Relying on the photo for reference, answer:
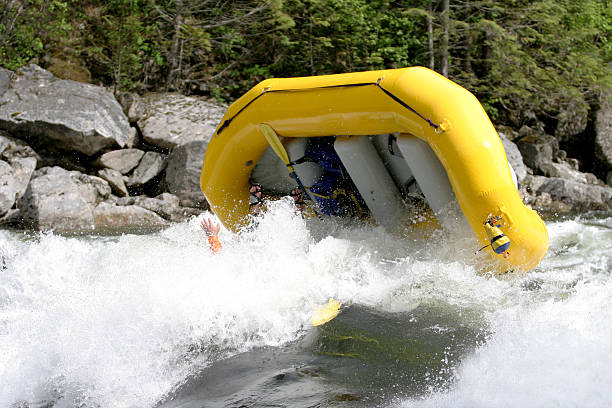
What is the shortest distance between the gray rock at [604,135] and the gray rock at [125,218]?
945 cm

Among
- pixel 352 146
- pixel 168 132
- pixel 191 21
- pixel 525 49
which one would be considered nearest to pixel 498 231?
pixel 352 146

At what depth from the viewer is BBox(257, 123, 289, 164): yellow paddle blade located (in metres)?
4.56

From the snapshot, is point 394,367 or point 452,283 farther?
point 452,283

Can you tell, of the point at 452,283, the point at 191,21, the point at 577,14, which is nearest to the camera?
the point at 452,283

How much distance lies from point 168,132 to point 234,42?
12.9ft

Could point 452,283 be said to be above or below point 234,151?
below

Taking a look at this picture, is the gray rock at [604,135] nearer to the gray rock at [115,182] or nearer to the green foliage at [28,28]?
the gray rock at [115,182]

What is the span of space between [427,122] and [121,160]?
21.8 feet

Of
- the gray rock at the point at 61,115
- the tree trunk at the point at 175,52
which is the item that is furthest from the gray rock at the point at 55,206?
the tree trunk at the point at 175,52

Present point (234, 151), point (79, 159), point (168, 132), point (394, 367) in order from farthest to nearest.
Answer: point (168, 132), point (79, 159), point (234, 151), point (394, 367)

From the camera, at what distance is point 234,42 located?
12.8m

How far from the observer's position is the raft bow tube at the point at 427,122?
370 centimetres

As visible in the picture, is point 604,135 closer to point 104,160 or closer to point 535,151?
point 535,151

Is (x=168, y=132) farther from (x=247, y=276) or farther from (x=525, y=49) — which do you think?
(x=525, y=49)
